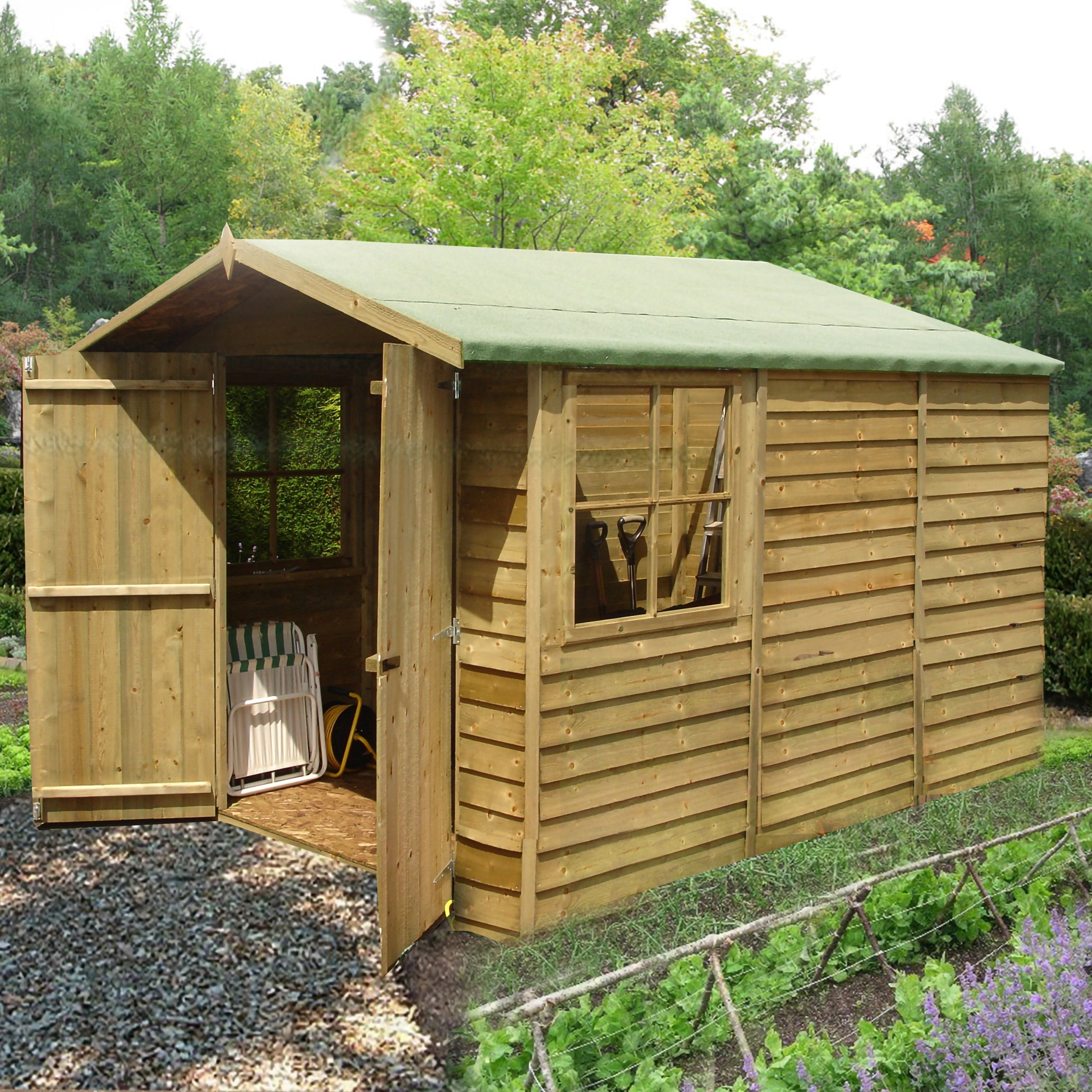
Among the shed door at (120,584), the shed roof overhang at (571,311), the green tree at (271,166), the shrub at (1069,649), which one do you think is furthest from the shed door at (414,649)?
the green tree at (271,166)

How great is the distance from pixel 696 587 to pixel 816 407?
119cm

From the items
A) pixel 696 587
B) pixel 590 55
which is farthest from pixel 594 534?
pixel 590 55

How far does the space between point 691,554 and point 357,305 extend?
3.07 metres

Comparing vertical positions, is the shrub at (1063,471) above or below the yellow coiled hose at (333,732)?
above

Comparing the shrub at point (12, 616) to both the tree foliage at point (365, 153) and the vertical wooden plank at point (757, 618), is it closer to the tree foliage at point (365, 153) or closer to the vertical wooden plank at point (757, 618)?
the vertical wooden plank at point (757, 618)

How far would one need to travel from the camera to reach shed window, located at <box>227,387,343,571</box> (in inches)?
337

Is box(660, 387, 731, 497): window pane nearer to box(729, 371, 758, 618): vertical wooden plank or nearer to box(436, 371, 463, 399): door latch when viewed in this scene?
box(729, 371, 758, 618): vertical wooden plank

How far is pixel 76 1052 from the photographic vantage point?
4859 mm

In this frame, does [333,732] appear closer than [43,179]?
Yes

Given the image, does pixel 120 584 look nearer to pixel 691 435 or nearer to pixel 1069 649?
pixel 691 435

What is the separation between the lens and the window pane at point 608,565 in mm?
8102

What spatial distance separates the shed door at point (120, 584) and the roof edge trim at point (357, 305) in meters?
1.50

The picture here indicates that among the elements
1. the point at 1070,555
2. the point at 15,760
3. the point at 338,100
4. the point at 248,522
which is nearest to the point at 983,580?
the point at 1070,555

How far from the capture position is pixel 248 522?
345 inches
